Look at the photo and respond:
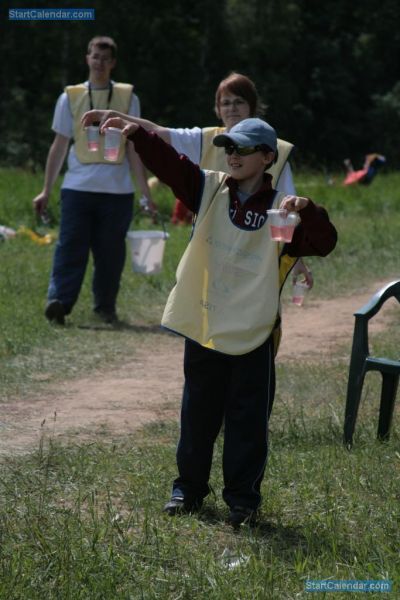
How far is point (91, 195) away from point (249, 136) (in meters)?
4.57

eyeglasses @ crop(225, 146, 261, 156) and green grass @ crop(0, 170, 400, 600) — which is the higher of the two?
eyeglasses @ crop(225, 146, 261, 156)

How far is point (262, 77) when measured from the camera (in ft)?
149

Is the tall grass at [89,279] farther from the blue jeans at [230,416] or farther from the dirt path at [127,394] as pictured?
the blue jeans at [230,416]

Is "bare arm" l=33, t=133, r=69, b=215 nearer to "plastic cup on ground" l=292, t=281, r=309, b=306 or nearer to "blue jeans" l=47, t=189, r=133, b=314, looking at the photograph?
"blue jeans" l=47, t=189, r=133, b=314

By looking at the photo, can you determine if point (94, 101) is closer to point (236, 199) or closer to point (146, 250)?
point (146, 250)

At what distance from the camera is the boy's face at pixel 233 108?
5996mm

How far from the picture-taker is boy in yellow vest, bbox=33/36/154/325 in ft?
29.9

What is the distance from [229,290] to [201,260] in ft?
0.54

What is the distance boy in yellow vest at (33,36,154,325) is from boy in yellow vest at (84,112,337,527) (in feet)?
13.9

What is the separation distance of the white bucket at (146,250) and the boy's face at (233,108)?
12.9 feet

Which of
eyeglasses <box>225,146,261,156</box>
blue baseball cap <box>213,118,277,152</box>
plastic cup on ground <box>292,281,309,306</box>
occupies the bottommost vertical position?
plastic cup on ground <box>292,281,309,306</box>

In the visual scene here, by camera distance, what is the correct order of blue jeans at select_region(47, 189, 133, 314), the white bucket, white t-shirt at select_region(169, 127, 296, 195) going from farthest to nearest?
1. the white bucket
2. blue jeans at select_region(47, 189, 133, 314)
3. white t-shirt at select_region(169, 127, 296, 195)

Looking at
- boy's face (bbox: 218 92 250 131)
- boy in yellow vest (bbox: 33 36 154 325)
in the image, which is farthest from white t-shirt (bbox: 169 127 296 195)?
boy in yellow vest (bbox: 33 36 154 325)

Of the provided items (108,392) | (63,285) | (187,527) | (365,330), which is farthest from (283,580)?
(63,285)
